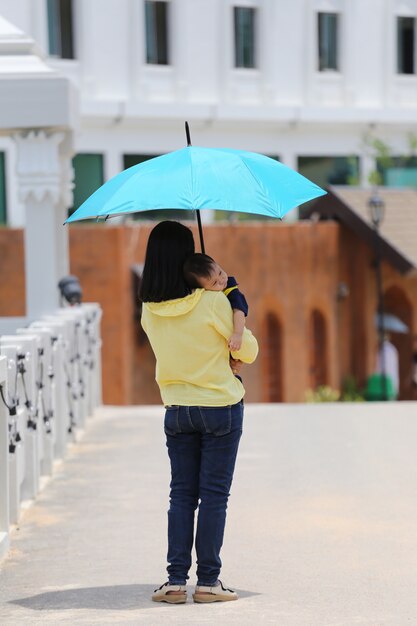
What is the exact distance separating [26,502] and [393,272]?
2291 centimetres

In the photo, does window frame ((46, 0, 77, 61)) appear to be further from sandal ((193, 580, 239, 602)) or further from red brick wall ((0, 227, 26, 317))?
sandal ((193, 580, 239, 602))

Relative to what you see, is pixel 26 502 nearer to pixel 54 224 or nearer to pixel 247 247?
pixel 54 224

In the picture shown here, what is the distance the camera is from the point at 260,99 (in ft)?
123

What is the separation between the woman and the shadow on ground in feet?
0.48

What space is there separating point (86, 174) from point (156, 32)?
4.02 meters

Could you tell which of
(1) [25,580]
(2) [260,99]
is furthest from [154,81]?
(1) [25,580]

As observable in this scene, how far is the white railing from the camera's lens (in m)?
8.57

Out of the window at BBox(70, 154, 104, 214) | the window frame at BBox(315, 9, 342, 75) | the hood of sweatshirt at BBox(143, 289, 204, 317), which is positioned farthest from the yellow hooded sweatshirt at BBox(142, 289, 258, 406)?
the window frame at BBox(315, 9, 342, 75)

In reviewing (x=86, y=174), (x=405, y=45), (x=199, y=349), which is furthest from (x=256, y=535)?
(x=405, y=45)

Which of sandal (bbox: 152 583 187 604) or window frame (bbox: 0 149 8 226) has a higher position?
sandal (bbox: 152 583 187 604)

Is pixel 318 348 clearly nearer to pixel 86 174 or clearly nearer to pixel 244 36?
pixel 86 174

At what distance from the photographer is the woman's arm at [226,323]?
675 centimetres

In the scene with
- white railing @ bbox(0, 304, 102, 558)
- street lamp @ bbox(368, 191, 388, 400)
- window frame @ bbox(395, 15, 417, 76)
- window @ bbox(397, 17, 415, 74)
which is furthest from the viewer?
window @ bbox(397, 17, 415, 74)

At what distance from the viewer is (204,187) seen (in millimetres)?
6785
